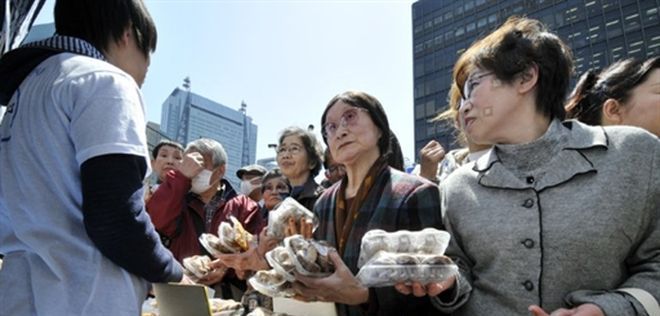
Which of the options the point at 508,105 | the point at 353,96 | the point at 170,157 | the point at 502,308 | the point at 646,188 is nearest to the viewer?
the point at 646,188

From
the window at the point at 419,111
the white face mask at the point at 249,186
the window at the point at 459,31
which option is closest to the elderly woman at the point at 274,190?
the white face mask at the point at 249,186

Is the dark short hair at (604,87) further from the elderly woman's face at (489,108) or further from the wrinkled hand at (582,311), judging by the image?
the wrinkled hand at (582,311)

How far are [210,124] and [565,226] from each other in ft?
286

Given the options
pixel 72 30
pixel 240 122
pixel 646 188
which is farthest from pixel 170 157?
pixel 240 122

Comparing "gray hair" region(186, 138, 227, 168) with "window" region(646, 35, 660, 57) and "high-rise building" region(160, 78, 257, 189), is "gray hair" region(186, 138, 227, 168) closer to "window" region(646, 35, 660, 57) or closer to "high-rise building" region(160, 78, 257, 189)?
"window" region(646, 35, 660, 57)

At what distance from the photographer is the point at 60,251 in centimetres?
112

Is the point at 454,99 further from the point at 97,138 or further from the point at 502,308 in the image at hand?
the point at 97,138

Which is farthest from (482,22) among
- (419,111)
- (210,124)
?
(210,124)

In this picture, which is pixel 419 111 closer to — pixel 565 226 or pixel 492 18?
pixel 492 18

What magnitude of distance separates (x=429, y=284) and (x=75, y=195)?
3.65ft

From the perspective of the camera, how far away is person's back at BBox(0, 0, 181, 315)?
111 centimetres

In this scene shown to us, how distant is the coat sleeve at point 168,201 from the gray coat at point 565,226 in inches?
85.8

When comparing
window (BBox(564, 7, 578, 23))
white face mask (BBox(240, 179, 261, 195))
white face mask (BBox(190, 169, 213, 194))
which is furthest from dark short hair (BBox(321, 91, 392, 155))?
window (BBox(564, 7, 578, 23))

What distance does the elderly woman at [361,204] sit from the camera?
4.10ft
